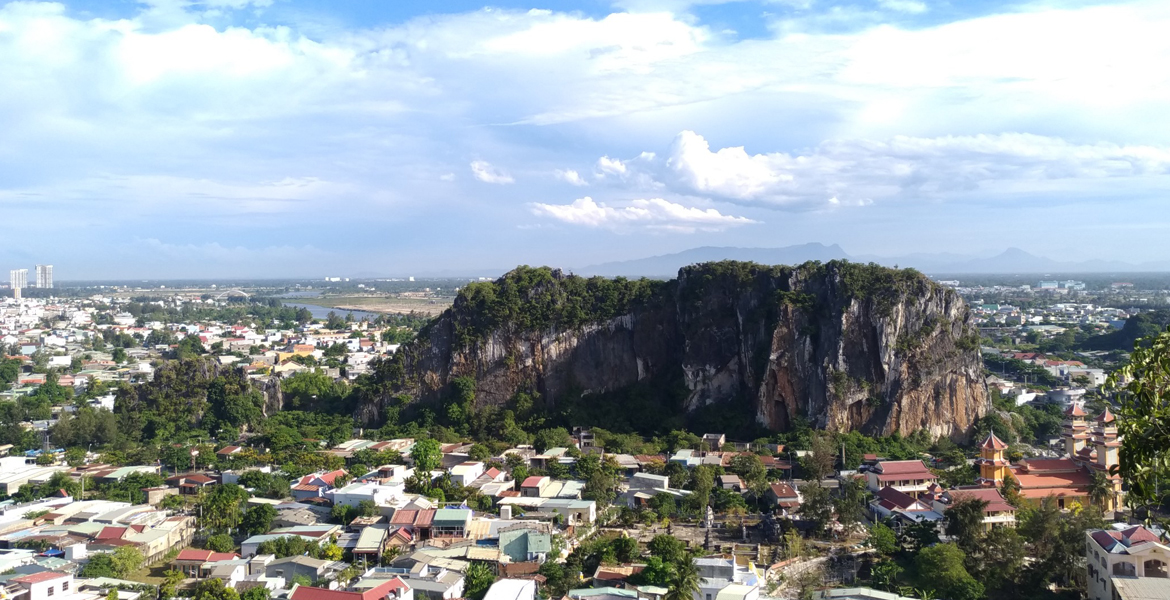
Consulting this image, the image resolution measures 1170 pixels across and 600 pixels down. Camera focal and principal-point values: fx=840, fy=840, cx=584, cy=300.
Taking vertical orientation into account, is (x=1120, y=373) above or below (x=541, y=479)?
above

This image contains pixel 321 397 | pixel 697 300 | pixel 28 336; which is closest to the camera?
pixel 697 300

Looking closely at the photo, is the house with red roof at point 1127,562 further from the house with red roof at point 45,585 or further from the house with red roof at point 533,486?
the house with red roof at point 45,585

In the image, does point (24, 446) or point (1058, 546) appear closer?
point (1058, 546)

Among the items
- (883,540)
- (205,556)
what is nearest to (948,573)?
(883,540)

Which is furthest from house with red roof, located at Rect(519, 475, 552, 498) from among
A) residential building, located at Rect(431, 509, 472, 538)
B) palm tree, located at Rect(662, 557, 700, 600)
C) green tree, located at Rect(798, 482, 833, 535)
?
palm tree, located at Rect(662, 557, 700, 600)

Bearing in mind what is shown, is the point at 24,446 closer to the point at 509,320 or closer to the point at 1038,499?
the point at 509,320

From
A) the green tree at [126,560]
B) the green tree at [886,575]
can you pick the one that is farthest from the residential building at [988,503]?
the green tree at [126,560]

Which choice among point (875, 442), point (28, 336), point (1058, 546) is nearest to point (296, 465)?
point (875, 442)
